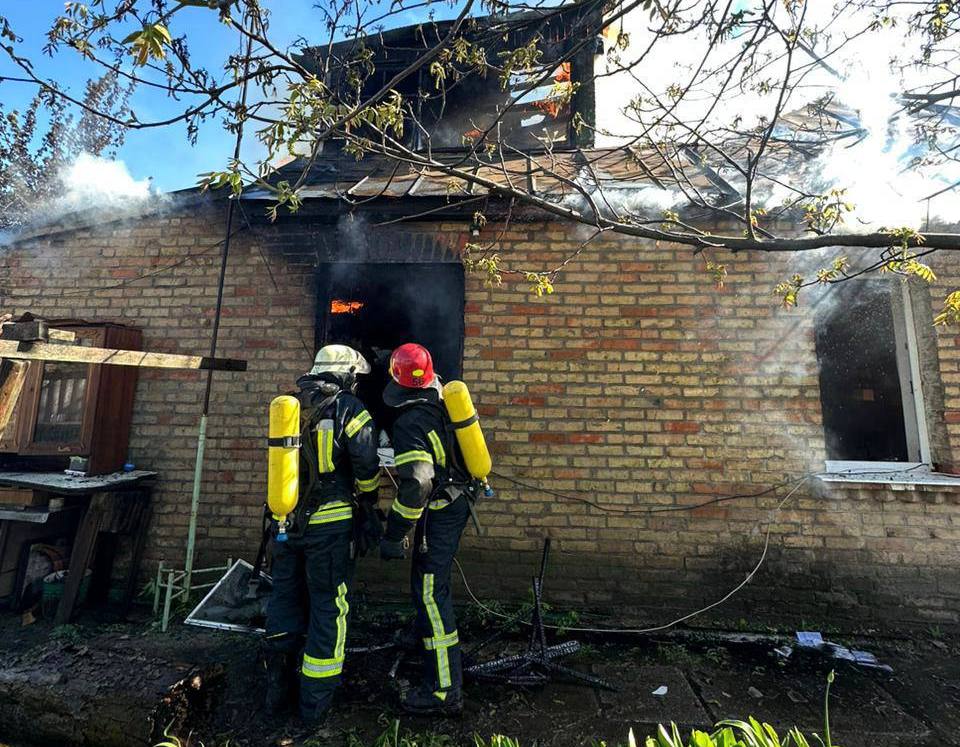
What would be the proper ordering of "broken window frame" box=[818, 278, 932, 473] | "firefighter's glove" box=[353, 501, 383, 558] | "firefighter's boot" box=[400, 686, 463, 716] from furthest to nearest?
"broken window frame" box=[818, 278, 932, 473] < "firefighter's glove" box=[353, 501, 383, 558] < "firefighter's boot" box=[400, 686, 463, 716]

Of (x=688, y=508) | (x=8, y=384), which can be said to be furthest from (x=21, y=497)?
(x=688, y=508)

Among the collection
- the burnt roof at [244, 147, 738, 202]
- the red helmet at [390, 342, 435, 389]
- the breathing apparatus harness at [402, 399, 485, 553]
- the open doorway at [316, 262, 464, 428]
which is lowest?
the breathing apparatus harness at [402, 399, 485, 553]

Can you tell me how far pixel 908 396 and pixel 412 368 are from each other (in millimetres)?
4210

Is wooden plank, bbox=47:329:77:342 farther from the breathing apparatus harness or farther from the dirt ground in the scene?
the breathing apparatus harness

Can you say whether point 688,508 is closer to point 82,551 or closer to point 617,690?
point 617,690

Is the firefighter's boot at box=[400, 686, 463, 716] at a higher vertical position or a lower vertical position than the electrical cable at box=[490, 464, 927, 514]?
lower

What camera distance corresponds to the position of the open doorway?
15.0 feet

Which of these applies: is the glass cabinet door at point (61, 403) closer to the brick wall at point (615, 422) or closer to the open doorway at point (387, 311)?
the brick wall at point (615, 422)

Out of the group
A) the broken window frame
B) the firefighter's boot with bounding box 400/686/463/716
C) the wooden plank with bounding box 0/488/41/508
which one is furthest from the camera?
the broken window frame

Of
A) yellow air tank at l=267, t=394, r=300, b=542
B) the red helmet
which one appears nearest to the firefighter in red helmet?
the red helmet

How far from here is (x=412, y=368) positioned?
10.5ft

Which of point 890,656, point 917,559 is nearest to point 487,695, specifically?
point 890,656

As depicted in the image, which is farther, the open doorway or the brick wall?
the open doorway

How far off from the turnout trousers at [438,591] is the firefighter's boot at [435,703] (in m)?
0.03
